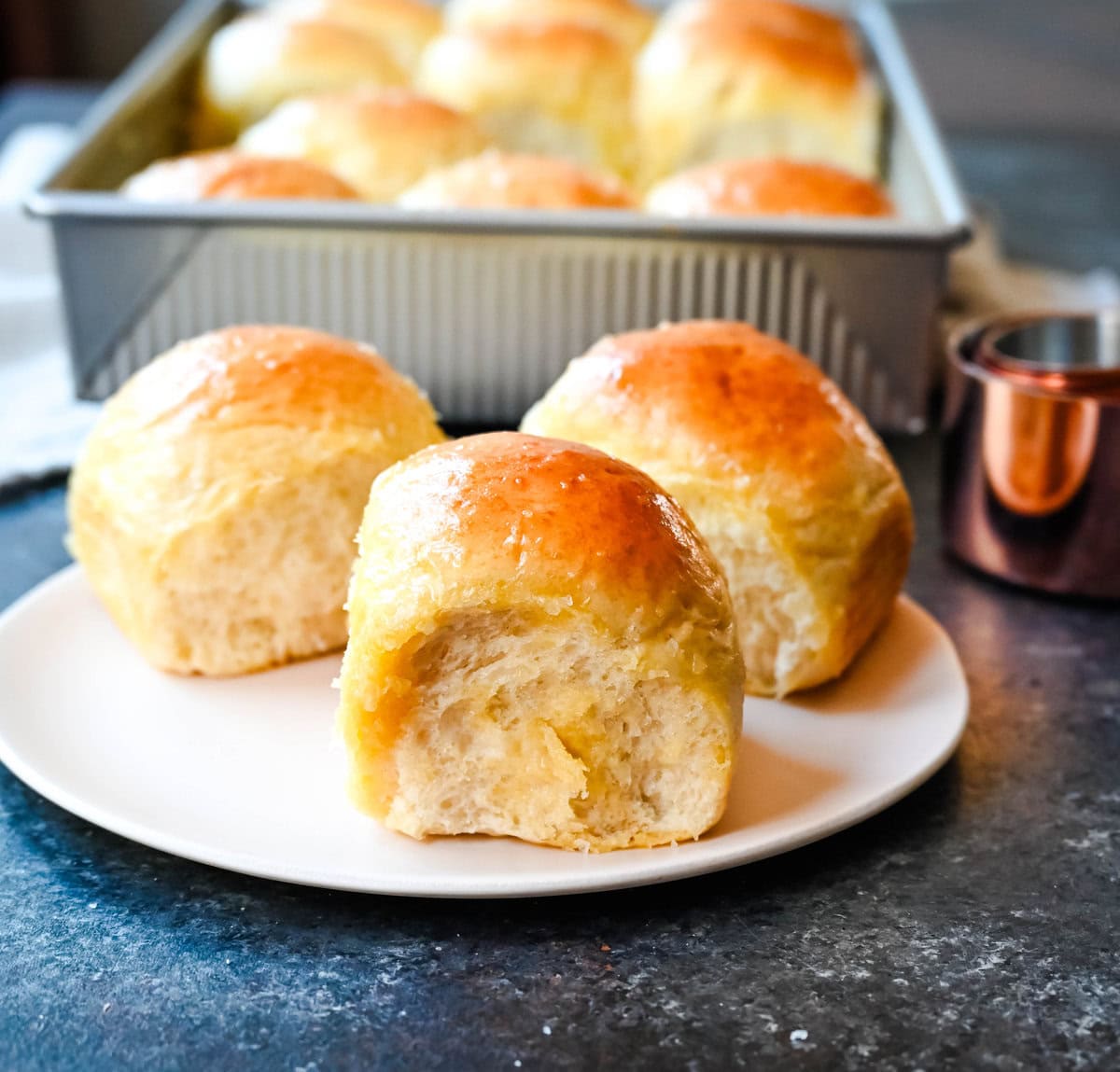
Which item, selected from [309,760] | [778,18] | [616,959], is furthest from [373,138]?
[616,959]

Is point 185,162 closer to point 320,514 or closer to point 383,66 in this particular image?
point 383,66

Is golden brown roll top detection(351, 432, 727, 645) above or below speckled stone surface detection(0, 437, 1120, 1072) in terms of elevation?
above

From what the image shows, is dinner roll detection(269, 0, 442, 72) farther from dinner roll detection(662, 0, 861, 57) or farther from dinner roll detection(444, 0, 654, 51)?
dinner roll detection(662, 0, 861, 57)

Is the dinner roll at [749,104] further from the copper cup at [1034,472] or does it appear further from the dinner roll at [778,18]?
the copper cup at [1034,472]

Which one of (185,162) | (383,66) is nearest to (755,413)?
(185,162)

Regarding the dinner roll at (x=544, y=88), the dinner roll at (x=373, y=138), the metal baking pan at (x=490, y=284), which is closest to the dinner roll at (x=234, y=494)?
the metal baking pan at (x=490, y=284)

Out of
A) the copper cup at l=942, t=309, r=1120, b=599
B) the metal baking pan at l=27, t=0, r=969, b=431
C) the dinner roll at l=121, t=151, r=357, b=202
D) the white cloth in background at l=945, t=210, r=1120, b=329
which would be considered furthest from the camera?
Answer: the white cloth in background at l=945, t=210, r=1120, b=329

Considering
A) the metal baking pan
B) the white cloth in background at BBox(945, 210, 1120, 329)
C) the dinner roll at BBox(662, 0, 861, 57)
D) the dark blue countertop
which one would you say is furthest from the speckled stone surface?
the dinner roll at BBox(662, 0, 861, 57)

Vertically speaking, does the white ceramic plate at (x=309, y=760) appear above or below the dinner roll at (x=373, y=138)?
below
